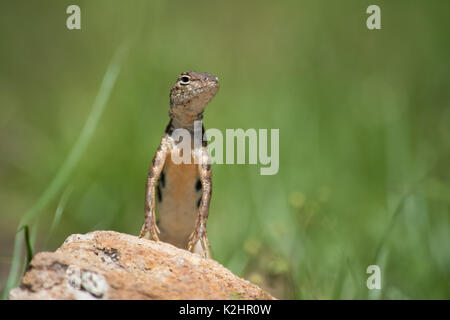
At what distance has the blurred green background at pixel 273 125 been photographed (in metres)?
8.08

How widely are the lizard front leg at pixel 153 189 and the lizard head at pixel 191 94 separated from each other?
0.28 m

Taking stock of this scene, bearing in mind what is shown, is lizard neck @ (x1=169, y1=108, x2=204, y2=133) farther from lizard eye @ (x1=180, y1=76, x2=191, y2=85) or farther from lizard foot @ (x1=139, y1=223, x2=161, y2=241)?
lizard foot @ (x1=139, y1=223, x2=161, y2=241)

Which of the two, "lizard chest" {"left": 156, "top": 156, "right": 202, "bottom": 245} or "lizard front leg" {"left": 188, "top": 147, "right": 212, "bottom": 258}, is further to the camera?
"lizard chest" {"left": 156, "top": 156, "right": 202, "bottom": 245}

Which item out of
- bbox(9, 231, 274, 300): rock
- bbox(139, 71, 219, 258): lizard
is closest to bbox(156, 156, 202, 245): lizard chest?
bbox(139, 71, 219, 258): lizard

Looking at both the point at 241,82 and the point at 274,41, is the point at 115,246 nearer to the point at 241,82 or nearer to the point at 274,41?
the point at 241,82

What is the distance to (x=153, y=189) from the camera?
6004 mm

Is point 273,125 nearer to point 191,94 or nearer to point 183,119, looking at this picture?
point 183,119

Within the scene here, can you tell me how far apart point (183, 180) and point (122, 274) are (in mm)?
2308

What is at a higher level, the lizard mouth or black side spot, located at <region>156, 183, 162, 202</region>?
the lizard mouth

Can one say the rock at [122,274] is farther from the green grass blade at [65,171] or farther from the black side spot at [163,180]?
the black side spot at [163,180]

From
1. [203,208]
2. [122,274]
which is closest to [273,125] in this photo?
[203,208]

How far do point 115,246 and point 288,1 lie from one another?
1416cm

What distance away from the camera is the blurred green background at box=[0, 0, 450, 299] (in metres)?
8.08
